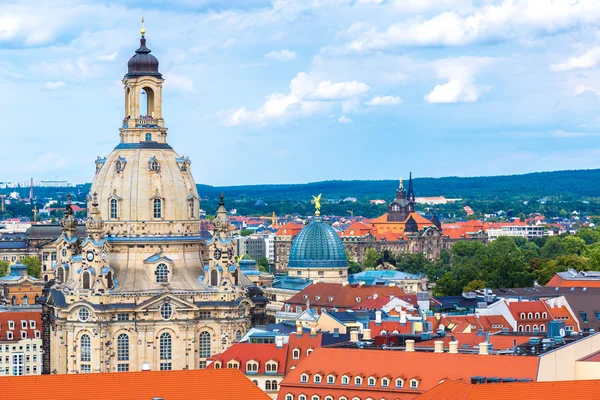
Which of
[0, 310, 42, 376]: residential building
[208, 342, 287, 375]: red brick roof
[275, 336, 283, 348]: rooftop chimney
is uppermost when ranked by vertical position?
[275, 336, 283, 348]: rooftop chimney

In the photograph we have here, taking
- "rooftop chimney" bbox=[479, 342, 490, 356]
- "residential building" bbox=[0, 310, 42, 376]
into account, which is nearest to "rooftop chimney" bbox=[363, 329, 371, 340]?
"rooftop chimney" bbox=[479, 342, 490, 356]

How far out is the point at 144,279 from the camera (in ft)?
495

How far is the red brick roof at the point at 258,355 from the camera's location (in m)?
130

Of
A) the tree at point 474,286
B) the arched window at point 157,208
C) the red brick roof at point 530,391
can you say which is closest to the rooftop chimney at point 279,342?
the arched window at point 157,208

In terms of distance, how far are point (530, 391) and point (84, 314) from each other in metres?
63.5

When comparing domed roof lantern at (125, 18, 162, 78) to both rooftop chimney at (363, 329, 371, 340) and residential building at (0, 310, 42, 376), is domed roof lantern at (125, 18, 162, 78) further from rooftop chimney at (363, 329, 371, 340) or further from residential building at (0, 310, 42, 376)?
rooftop chimney at (363, 329, 371, 340)

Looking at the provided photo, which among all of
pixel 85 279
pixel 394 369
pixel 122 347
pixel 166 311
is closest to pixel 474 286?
pixel 166 311

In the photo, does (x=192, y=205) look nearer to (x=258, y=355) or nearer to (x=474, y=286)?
(x=258, y=355)

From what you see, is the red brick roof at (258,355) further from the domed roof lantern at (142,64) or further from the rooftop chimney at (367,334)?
the domed roof lantern at (142,64)

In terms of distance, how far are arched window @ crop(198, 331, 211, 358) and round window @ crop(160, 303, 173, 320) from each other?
3196mm

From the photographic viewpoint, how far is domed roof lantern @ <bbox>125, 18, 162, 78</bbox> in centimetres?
15788

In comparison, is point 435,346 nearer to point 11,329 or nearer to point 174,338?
point 174,338

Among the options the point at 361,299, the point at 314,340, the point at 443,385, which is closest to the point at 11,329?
the point at 361,299

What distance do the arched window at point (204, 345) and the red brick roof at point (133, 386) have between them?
58896 mm
